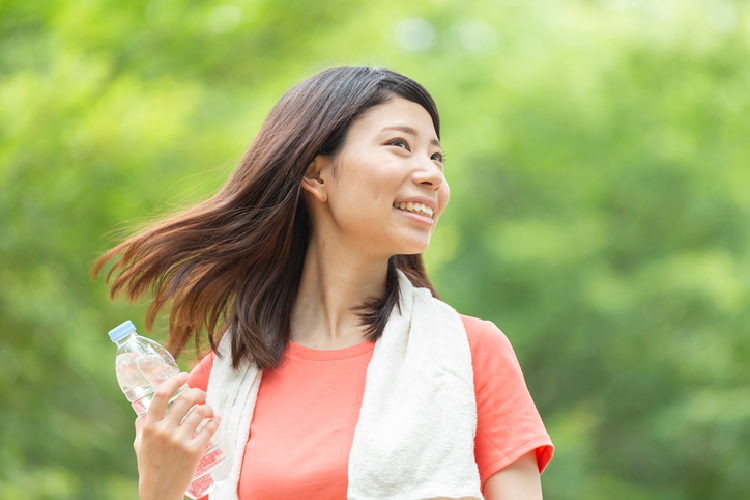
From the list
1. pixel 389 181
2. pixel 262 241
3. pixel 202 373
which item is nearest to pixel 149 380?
pixel 202 373

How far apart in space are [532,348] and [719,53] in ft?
11.7

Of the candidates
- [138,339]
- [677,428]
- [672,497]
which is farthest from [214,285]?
[672,497]

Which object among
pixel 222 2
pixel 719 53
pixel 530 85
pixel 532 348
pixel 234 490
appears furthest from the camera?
A: pixel 532 348

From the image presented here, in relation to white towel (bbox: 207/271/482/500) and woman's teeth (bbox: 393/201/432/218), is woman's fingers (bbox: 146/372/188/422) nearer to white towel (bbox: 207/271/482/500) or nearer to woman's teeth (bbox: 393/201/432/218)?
white towel (bbox: 207/271/482/500)

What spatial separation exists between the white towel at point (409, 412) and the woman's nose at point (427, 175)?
1.09ft

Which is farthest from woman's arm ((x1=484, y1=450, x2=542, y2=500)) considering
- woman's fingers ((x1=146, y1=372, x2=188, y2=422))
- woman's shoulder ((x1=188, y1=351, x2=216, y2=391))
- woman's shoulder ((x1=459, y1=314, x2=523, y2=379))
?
woman's shoulder ((x1=188, y1=351, x2=216, y2=391))

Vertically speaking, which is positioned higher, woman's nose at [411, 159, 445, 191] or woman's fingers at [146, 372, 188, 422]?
woman's nose at [411, 159, 445, 191]

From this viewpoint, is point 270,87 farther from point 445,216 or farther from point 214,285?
point 214,285

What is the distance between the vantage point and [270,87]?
18.5ft

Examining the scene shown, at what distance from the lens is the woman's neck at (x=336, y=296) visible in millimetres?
2041

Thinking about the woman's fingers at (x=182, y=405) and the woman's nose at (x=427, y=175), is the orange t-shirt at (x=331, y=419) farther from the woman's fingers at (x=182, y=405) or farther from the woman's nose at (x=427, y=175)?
the woman's nose at (x=427, y=175)

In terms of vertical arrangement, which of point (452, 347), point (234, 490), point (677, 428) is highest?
point (677, 428)

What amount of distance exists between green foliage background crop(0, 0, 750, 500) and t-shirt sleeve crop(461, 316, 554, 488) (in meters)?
2.42

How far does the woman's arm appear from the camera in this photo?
169 centimetres
